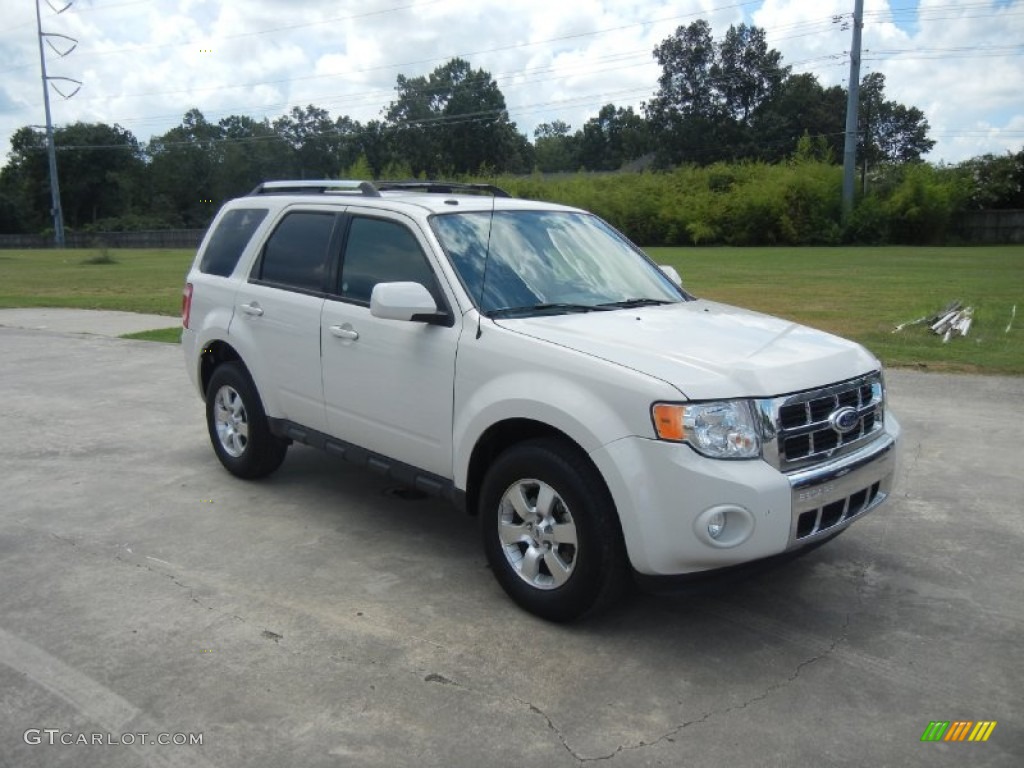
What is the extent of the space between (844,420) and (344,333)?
262cm

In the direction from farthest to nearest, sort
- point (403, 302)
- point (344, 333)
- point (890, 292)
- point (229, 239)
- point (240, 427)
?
point (890, 292) → point (229, 239) → point (240, 427) → point (344, 333) → point (403, 302)

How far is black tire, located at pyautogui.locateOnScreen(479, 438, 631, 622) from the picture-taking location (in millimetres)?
3730

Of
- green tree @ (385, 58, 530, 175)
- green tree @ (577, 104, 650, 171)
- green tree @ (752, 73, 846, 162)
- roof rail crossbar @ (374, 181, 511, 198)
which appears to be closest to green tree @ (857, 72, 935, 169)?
green tree @ (752, 73, 846, 162)

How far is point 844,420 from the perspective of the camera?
391cm

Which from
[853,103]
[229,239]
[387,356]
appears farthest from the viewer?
[853,103]

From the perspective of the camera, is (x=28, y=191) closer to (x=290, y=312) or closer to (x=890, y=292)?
(x=890, y=292)

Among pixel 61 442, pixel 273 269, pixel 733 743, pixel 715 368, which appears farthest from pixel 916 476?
pixel 61 442

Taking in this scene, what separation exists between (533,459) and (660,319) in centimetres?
106

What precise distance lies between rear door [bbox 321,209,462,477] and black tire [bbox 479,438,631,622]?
457 mm

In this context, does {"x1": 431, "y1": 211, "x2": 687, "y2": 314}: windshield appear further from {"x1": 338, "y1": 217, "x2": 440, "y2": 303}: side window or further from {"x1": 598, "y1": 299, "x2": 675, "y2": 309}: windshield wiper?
{"x1": 338, "y1": 217, "x2": 440, "y2": 303}: side window

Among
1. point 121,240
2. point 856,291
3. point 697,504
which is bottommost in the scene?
point 121,240

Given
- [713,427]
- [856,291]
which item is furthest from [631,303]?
[856,291]

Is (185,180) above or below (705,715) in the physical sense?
above

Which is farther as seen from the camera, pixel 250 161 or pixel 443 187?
pixel 250 161
